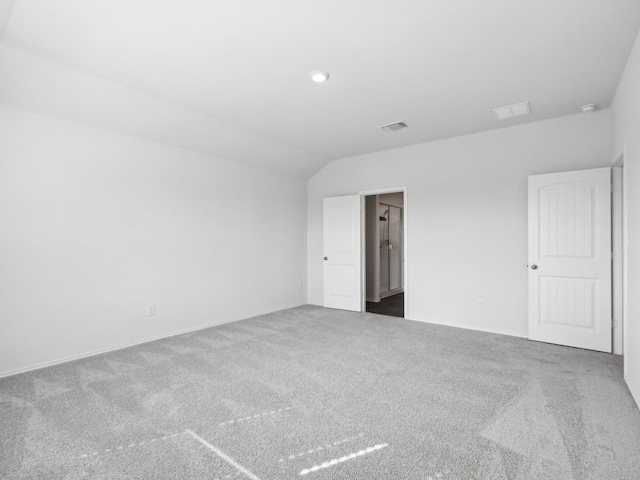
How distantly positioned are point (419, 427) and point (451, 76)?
270 centimetres

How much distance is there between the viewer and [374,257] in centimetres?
657

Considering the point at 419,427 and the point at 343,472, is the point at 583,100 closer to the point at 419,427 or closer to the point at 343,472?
the point at 419,427

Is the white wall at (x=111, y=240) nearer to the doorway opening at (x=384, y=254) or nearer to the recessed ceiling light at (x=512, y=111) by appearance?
the doorway opening at (x=384, y=254)

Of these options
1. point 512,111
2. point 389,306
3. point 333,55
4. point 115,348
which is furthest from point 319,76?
point 389,306

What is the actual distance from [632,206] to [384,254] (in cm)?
491

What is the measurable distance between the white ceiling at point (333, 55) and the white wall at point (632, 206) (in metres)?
0.20

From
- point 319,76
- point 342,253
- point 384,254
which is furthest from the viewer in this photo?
point 384,254

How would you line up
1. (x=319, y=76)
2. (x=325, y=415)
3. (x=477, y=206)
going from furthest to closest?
(x=477, y=206) < (x=319, y=76) < (x=325, y=415)

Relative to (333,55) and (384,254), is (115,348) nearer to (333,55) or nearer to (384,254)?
(333,55)

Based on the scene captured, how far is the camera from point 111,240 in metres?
3.52

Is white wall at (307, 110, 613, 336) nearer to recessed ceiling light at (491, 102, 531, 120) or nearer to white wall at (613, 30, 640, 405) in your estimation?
recessed ceiling light at (491, 102, 531, 120)

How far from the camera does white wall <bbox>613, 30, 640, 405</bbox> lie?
231cm

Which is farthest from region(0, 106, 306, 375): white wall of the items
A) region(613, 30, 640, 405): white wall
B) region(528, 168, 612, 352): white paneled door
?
region(613, 30, 640, 405): white wall

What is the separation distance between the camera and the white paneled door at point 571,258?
342 centimetres
